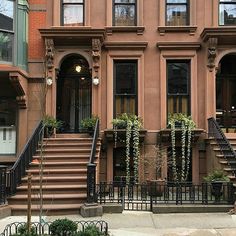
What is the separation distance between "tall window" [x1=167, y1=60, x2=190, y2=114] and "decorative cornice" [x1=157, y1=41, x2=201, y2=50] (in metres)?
0.54

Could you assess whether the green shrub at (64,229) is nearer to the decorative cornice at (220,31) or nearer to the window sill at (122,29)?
the window sill at (122,29)

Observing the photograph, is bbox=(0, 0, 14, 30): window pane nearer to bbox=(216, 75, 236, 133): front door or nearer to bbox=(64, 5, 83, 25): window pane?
bbox=(64, 5, 83, 25): window pane

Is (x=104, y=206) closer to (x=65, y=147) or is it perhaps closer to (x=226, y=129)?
(x=65, y=147)

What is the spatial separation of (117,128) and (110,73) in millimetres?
2175

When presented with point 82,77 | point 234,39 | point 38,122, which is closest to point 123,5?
point 82,77

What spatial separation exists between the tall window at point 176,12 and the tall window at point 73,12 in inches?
130

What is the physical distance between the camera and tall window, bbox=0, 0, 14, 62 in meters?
15.5

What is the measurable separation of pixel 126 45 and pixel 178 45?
6.36ft

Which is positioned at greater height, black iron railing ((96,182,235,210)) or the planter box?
the planter box

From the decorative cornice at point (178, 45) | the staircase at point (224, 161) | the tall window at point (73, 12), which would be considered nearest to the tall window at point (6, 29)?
the tall window at point (73, 12)

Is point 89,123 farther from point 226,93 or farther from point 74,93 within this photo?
point 226,93

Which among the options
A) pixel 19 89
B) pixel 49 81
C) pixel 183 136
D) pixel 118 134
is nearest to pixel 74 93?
pixel 49 81

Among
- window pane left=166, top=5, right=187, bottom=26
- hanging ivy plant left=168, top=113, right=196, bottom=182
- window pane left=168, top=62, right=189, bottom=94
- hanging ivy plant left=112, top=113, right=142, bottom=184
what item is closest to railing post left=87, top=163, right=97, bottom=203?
hanging ivy plant left=112, top=113, right=142, bottom=184

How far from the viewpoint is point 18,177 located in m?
13.1
